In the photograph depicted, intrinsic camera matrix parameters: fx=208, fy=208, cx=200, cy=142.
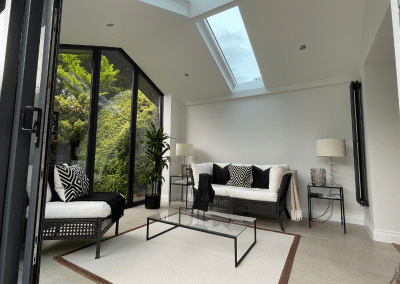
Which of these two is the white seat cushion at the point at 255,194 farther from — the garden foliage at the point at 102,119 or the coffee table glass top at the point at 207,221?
the garden foliage at the point at 102,119

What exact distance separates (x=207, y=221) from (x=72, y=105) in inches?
112

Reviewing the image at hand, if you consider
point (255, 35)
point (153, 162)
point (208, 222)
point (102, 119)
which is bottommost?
point (208, 222)

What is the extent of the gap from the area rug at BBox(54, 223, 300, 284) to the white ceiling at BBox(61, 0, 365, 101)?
9.24 feet

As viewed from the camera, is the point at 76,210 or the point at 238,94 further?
the point at 238,94

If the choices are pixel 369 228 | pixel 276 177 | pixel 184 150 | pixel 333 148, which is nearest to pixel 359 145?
pixel 333 148

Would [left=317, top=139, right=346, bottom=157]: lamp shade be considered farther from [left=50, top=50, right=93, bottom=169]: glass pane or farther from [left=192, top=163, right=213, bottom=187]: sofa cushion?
[left=50, top=50, right=93, bottom=169]: glass pane

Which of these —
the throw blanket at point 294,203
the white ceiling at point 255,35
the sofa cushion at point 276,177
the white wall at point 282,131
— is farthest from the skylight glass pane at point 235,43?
the throw blanket at point 294,203

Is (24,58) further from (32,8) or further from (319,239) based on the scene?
(319,239)

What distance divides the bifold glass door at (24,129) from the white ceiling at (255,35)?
2.50m

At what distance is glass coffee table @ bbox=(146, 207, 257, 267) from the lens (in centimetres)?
212

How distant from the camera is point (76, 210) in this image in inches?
79.9

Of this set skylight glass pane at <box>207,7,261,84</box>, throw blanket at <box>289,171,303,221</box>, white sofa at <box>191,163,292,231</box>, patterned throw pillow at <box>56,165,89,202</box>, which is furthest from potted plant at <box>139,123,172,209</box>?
throw blanket at <box>289,171,303,221</box>

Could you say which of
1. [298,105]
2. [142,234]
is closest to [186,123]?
[298,105]

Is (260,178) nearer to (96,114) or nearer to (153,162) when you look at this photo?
(153,162)
